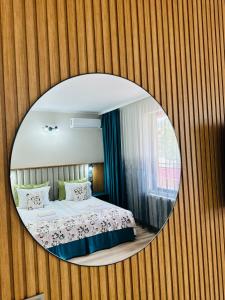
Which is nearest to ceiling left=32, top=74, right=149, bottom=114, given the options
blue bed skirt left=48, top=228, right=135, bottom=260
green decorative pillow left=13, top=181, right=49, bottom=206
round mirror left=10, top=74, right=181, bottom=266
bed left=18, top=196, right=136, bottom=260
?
round mirror left=10, top=74, right=181, bottom=266

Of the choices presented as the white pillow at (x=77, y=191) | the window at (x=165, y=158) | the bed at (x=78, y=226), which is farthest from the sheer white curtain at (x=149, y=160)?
the white pillow at (x=77, y=191)

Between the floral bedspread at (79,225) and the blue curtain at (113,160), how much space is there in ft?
0.22

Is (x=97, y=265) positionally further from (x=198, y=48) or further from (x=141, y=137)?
(x=198, y=48)

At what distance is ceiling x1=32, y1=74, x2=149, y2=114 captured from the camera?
3.57ft

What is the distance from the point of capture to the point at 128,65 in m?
1.30

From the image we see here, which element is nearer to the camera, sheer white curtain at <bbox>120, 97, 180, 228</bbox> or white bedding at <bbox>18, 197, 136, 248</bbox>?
white bedding at <bbox>18, 197, 136, 248</bbox>

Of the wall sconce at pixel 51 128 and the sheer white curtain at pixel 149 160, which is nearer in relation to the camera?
the wall sconce at pixel 51 128

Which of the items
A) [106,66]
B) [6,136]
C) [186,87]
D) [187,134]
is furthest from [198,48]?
[6,136]

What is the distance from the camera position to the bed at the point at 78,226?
1037mm

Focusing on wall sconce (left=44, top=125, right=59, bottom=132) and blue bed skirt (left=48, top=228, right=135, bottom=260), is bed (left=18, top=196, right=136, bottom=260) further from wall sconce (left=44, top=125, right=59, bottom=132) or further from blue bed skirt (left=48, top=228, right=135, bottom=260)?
wall sconce (left=44, top=125, right=59, bottom=132)

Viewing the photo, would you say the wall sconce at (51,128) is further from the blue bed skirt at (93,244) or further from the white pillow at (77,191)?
the blue bed skirt at (93,244)

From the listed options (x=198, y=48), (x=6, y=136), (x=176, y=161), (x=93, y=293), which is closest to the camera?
(x=6, y=136)

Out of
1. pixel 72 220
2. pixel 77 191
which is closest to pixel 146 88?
pixel 77 191

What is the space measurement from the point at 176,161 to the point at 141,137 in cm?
26
